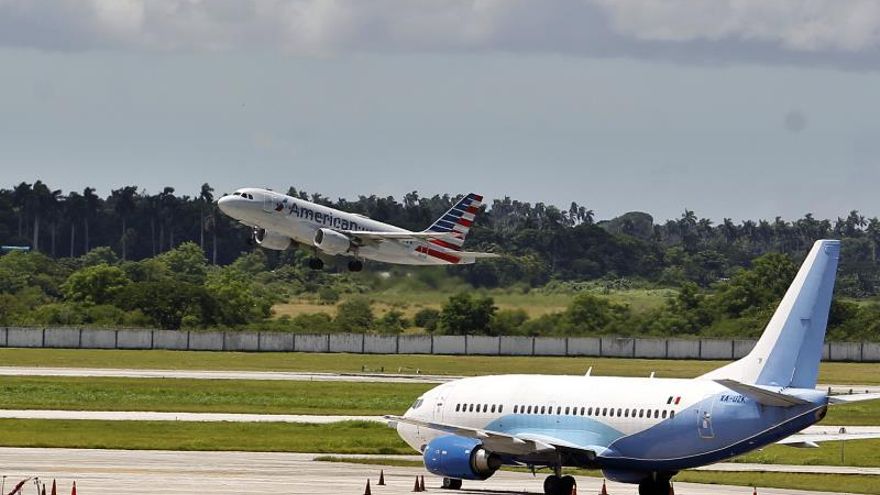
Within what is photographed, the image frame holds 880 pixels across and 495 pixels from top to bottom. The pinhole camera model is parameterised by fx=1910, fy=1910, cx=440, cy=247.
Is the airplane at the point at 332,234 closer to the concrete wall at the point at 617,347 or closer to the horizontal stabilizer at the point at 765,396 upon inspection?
the concrete wall at the point at 617,347

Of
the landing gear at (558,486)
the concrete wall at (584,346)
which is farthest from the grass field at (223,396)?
the concrete wall at (584,346)

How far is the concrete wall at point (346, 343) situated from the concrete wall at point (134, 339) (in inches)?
546

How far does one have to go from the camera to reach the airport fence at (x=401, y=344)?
142500 millimetres

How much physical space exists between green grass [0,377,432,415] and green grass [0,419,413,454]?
9.16 metres

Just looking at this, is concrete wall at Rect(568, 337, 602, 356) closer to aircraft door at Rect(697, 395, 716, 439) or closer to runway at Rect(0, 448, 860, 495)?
runway at Rect(0, 448, 860, 495)

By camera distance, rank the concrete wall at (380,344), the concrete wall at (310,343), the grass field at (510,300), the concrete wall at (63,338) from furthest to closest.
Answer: the concrete wall at (310,343) < the concrete wall at (380,344) < the concrete wall at (63,338) < the grass field at (510,300)

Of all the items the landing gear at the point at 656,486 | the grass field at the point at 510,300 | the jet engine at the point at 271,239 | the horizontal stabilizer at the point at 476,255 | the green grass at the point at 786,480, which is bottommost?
the green grass at the point at 786,480

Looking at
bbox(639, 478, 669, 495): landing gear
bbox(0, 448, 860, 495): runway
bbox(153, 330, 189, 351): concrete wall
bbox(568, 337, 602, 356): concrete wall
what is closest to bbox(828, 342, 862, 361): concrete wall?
bbox(568, 337, 602, 356): concrete wall

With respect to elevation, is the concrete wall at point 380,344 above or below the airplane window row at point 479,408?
above

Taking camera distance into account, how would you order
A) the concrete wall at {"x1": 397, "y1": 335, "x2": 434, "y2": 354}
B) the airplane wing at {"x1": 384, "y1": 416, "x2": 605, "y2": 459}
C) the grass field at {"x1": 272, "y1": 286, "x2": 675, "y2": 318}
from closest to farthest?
the airplane wing at {"x1": 384, "y1": 416, "x2": 605, "y2": 459}
the grass field at {"x1": 272, "y1": 286, "x2": 675, "y2": 318}
the concrete wall at {"x1": 397, "y1": 335, "x2": 434, "y2": 354}

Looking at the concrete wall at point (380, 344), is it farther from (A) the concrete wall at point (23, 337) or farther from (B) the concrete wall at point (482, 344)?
(A) the concrete wall at point (23, 337)

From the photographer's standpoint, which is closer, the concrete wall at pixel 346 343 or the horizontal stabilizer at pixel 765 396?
the horizontal stabilizer at pixel 765 396

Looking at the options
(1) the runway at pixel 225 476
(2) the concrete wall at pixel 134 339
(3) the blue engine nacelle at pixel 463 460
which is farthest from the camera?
(2) the concrete wall at pixel 134 339

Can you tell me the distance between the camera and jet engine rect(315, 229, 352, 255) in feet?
376
